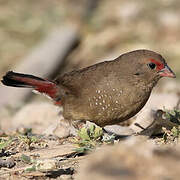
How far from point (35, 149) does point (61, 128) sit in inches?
26.7

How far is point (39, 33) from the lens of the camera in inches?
465

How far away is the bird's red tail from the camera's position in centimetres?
466

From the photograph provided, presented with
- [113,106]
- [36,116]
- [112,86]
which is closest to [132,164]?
[113,106]

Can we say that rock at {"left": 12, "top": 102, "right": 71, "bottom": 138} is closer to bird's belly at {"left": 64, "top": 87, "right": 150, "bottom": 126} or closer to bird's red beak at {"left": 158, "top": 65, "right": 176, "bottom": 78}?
bird's belly at {"left": 64, "top": 87, "right": 150, "bottom": 126}

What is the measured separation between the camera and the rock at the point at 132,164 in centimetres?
215

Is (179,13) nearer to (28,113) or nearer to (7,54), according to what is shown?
(7,54)

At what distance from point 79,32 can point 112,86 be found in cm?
711

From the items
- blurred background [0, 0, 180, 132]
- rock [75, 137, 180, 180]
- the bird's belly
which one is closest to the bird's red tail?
the bird's belly

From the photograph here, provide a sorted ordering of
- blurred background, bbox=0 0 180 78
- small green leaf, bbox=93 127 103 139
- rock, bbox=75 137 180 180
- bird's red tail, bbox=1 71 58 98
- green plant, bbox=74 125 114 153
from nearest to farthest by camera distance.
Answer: rock, bbox=75 137 180 180 < green plant, bbox=74 125 114 153 < small green leaf, bbox=93 127 103 139 < bird's red tail, bbox=1 71 58 98 < blurred background, bbox=0 0 180 78

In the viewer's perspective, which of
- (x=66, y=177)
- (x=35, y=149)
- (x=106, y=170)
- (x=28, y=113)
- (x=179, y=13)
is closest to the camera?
(x=106, y=170)

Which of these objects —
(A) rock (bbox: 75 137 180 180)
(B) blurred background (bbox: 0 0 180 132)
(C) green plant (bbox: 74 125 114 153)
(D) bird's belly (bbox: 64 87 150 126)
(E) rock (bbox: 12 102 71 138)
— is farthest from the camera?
(B) blurred background (bbox: 0 0 180 132)

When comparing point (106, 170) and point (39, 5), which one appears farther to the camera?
point (39, 5)

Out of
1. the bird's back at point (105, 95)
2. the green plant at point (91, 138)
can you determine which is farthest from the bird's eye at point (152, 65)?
the green plant at point (91, 138)

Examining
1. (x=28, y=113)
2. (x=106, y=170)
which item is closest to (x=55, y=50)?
(x=28, y=113)
